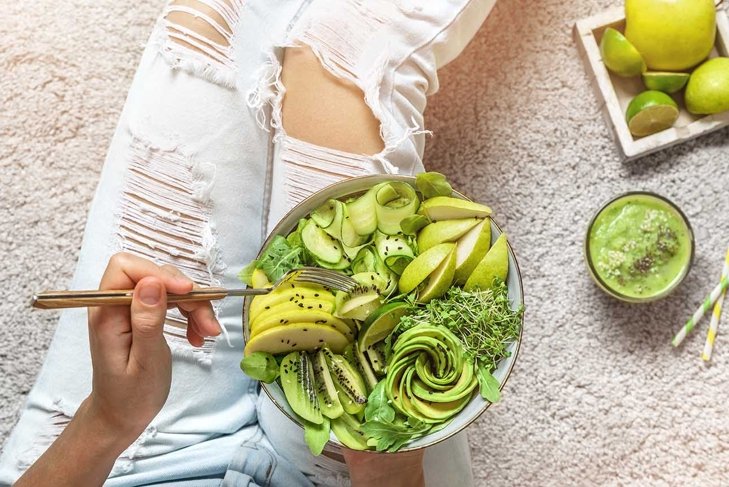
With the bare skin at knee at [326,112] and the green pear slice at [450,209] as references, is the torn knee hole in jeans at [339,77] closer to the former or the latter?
the bare skin at knee at [326,112]

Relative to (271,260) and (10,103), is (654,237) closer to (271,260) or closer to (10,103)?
(271,260)

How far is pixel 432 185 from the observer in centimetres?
66

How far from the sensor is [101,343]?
62 centimetres

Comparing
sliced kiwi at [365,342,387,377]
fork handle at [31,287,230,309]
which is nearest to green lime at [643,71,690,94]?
sliced kiwi at [365,342,387,377]

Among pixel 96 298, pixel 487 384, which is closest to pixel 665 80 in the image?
pixel 487 384

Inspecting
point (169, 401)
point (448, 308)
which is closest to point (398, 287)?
point (448, 308)

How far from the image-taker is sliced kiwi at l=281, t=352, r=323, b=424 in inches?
24.9

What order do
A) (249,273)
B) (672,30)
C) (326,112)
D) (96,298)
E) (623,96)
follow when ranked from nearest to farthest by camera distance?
(96,298), (249,273), (326,112), (672,30), (623,96)

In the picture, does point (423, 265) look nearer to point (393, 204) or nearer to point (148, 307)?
point (393, 204)

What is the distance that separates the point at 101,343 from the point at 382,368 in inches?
10.2

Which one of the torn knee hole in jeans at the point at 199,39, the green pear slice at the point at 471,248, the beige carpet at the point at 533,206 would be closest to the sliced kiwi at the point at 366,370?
the green pear slice at the point at 471,248

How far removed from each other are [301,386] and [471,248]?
0.21 meters

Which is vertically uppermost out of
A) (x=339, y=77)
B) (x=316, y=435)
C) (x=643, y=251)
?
(x=339, y=77)

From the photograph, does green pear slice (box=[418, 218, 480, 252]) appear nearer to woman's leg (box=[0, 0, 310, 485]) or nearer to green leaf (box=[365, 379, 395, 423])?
green leaf (box=[365, 379, 395, 423])
